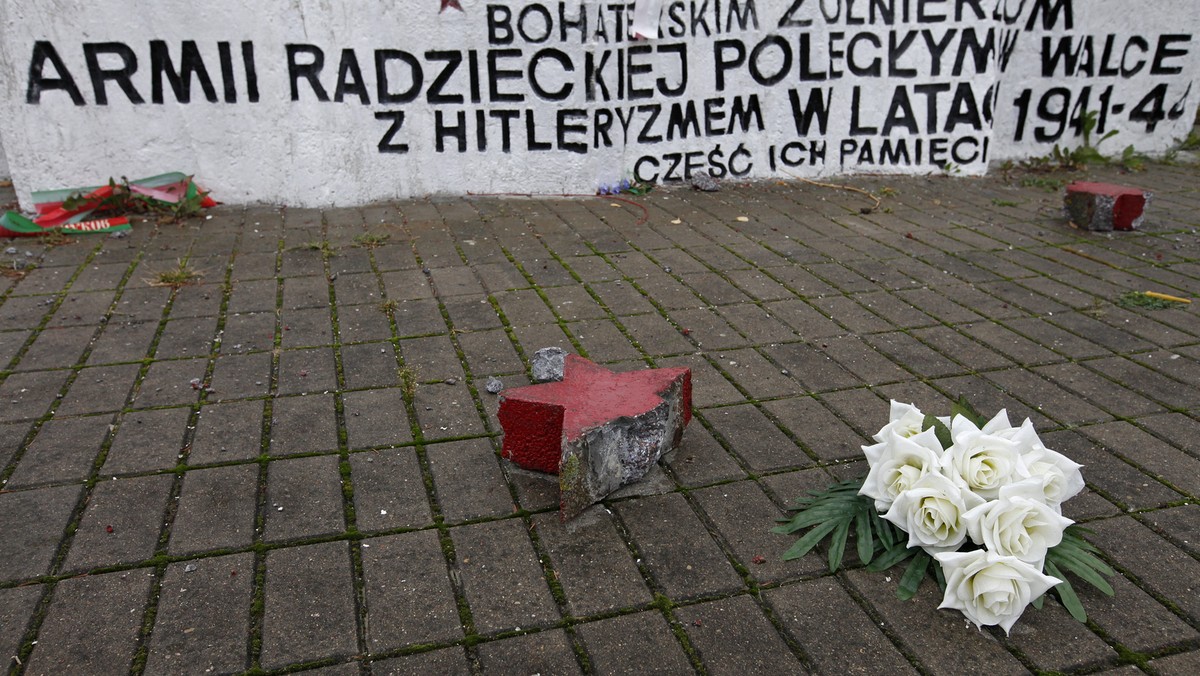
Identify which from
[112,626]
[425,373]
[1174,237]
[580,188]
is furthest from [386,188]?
[1174,237]

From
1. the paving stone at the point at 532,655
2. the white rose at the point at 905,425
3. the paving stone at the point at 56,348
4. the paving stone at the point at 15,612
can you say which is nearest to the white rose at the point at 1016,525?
the white rose at the point at 905,425

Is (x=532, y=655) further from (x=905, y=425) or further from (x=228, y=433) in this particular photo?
(x=228, y=433)

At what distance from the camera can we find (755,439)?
3.08 m

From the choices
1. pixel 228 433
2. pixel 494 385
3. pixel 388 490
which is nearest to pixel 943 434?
pixel 494 385

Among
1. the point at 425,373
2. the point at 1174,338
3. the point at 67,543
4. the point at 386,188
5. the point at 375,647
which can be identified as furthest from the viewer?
the point at 386,188

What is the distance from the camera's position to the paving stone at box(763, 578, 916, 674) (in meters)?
2.11

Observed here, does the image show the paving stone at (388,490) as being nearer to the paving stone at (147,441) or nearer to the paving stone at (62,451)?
the paving stone at (147,441)

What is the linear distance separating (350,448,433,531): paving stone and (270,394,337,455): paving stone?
0.61ft

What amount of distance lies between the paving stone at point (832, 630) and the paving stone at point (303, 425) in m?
1.70

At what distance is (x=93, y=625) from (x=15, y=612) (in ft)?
0.79

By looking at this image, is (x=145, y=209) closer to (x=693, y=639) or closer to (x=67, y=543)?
(x=67, y=543)

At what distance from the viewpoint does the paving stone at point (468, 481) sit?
2.67m

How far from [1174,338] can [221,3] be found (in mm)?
6079

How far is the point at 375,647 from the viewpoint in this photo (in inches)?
83.7
